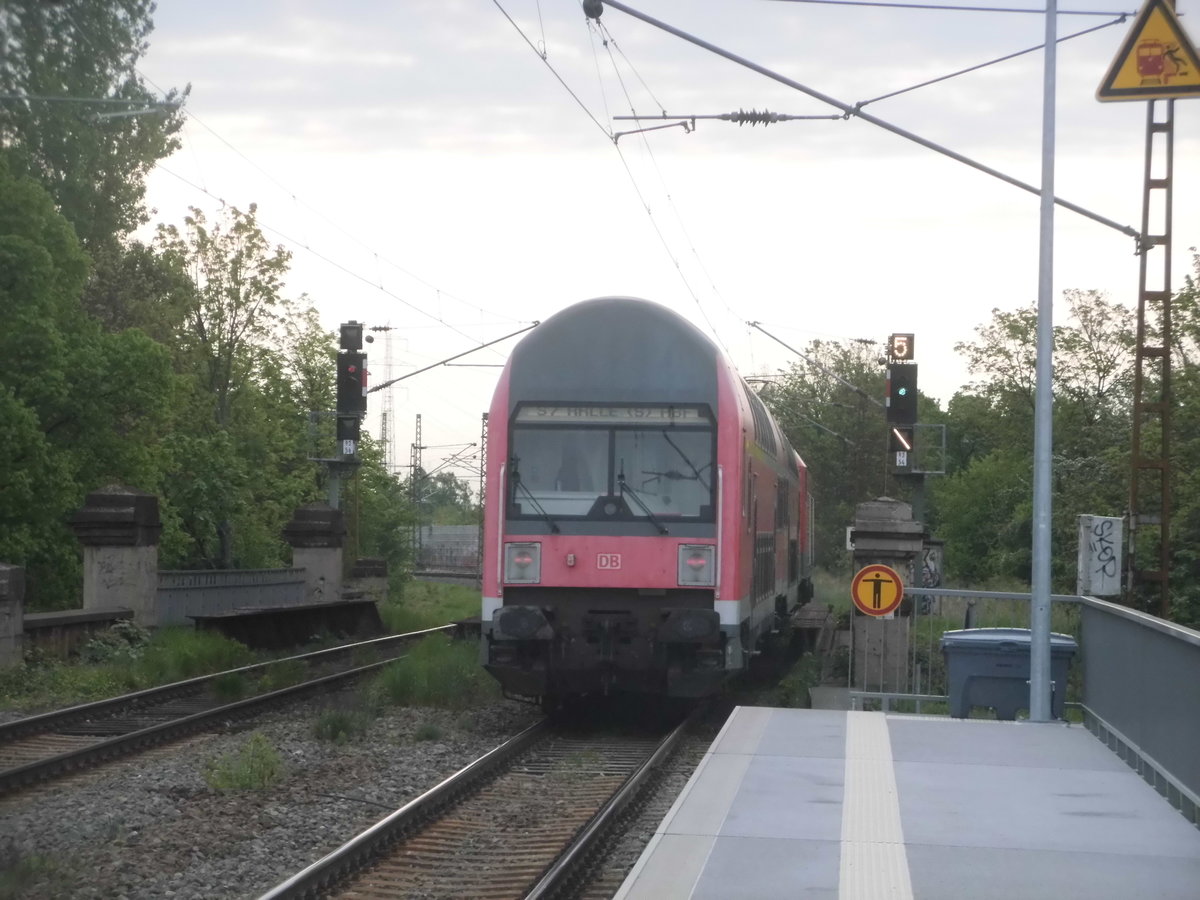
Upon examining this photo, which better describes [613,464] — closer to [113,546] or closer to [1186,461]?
[113,546]

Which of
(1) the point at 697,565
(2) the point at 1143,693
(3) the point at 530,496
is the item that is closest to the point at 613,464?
(3) the point at 530,496

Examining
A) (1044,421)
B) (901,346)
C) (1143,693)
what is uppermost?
(901,346)

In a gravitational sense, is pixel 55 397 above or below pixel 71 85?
below

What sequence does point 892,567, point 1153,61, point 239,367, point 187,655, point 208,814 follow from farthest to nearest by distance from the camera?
point 239,367 → point 187,655 → point 892,567 → point 1153,61 → point 208,814

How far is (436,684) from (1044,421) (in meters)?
7.36

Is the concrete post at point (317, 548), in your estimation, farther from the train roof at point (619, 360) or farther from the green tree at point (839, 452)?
the green tree at point (839, 452)

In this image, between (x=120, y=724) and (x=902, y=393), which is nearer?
(x=120, y=724)

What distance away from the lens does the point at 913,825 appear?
6727 mm

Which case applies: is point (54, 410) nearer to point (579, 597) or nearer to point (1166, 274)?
point (579, 597)

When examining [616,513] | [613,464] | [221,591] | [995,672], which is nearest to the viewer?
[995,672]

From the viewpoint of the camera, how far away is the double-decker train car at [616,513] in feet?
44.4

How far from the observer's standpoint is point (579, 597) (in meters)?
13.7

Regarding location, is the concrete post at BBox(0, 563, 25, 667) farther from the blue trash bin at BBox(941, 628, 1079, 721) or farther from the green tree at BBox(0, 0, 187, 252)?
the blue trash bin at BBox(941, 628, 1079, 721)

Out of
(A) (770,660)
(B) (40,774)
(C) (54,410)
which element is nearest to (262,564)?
(C) (54,410)
